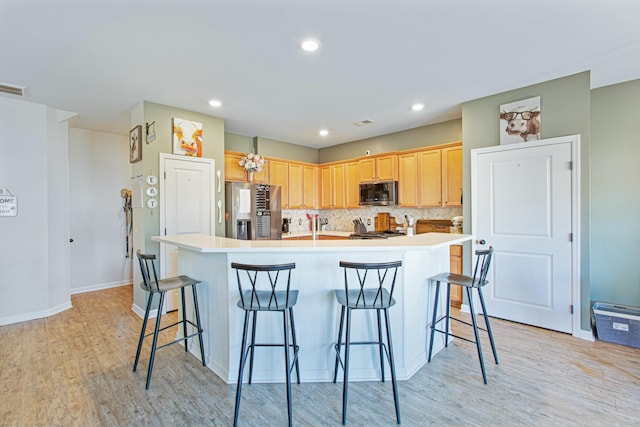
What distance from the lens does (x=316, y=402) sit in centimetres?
209

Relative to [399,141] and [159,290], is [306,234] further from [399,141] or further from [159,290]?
[159,290]

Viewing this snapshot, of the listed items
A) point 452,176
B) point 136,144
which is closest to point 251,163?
point 136,144

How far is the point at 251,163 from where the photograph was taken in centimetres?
503

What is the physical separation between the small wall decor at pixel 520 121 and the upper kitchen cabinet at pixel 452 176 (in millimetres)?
808

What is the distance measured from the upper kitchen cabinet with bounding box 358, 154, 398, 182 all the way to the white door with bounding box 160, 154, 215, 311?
263 centimetres

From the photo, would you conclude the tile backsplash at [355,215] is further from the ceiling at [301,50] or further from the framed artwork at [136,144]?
the framed artwork at [136,144]

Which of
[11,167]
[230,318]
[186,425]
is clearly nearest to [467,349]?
[230,318]

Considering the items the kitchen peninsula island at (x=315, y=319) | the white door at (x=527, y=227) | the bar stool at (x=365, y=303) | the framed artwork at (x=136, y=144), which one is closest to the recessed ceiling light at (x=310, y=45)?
the kitchen peninsula island at (x=315, y=319)

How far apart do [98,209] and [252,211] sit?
2.75 m

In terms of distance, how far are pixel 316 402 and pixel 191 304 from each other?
1.48m

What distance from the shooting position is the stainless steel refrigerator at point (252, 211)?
15.1 feet

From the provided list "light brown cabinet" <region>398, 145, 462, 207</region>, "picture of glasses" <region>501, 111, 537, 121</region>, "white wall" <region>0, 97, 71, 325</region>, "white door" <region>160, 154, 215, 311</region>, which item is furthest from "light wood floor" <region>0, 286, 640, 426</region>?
"picture of glasses" <region>501, 111, 537, 121</region>

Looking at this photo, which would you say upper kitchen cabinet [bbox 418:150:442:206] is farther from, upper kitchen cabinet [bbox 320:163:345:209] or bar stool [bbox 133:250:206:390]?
bar stool [bbox 133:250:206:390]

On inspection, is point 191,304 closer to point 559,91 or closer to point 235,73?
point 235,73
